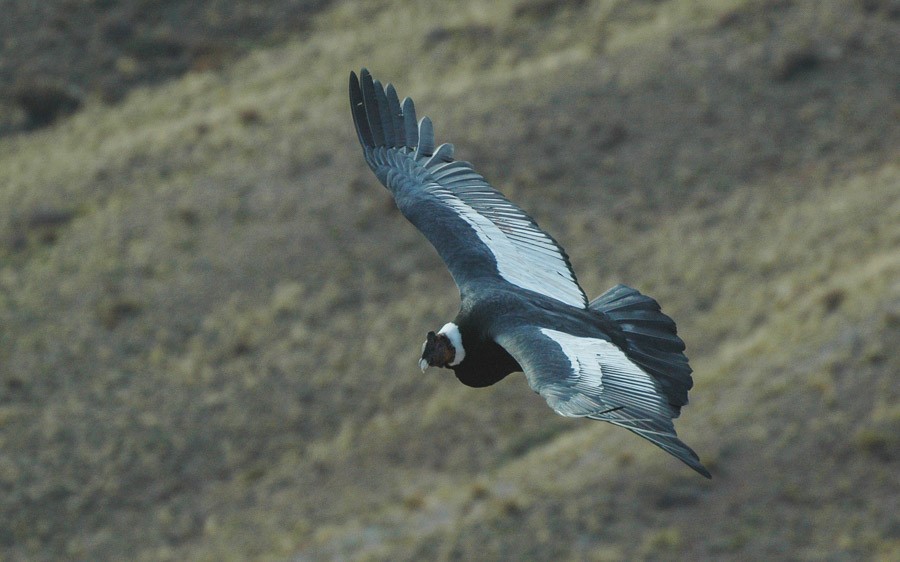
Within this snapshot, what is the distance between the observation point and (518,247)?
15844mm

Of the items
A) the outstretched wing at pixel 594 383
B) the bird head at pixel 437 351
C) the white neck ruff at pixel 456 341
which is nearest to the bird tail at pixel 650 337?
the outstretched wing at pixel 594 383

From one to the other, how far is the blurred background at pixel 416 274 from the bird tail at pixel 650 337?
1461cm

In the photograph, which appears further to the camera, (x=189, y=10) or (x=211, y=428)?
(x=189, y=10)

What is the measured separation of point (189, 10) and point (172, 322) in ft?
56.7

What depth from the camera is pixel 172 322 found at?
125 feet

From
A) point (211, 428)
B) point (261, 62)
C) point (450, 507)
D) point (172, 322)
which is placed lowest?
point (450, 507)

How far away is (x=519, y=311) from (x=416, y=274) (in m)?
23.9

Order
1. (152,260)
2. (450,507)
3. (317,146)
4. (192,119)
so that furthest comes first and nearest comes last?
1. (192,119)
2. (317,146)
3. (152,260)
4. (450,507)

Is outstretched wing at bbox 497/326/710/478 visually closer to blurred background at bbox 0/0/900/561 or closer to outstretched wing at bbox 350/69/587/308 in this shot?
outstretched wing at bbox 350/69/587/308

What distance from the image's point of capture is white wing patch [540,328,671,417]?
1180 cm

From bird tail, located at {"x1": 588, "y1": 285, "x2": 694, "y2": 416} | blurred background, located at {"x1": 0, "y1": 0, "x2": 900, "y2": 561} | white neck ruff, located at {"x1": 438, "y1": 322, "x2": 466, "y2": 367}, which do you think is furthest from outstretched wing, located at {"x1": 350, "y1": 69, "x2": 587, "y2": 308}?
blurred background, located at {"x1": 0, "y1": 0, "x2": 900, "y2": 561}

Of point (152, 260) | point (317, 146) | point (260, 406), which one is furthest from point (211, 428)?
point (317, 146)

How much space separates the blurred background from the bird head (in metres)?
15.2

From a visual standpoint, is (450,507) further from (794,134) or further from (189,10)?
(189,10)
